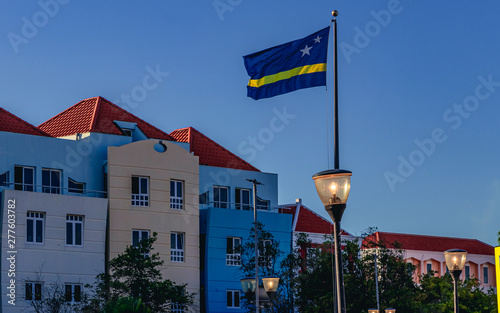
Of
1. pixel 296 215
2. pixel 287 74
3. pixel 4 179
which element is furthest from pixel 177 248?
pixel 287 74

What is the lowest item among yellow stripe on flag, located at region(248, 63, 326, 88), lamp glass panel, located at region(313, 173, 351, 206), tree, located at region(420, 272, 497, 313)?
tree, located at region(420, 272, 497, 313)

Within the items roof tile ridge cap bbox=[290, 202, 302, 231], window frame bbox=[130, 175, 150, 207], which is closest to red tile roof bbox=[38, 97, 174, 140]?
window frame bbox=[130, 175, 150, 207]

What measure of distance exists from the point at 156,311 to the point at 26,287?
5.47m

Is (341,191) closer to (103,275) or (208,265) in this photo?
(103,275)

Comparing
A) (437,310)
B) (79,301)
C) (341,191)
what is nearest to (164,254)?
(79,301)

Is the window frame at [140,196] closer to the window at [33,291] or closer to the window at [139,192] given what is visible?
the window at [139,192]

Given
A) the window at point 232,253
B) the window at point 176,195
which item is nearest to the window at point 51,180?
the window at point 176,195

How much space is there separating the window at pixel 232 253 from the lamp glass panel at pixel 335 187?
2986 centimetres

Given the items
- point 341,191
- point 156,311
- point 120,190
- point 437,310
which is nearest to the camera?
point 341,191

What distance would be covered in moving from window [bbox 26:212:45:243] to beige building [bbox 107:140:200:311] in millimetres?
3339

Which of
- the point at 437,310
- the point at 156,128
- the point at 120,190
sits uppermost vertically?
the point at 156,128

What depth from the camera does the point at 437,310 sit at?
50281mm

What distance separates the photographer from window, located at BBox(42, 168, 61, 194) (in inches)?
1620

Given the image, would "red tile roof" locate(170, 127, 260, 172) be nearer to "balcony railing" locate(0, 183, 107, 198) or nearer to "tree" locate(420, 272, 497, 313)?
"balcony railing" locate(0, 183, 107, 198)
